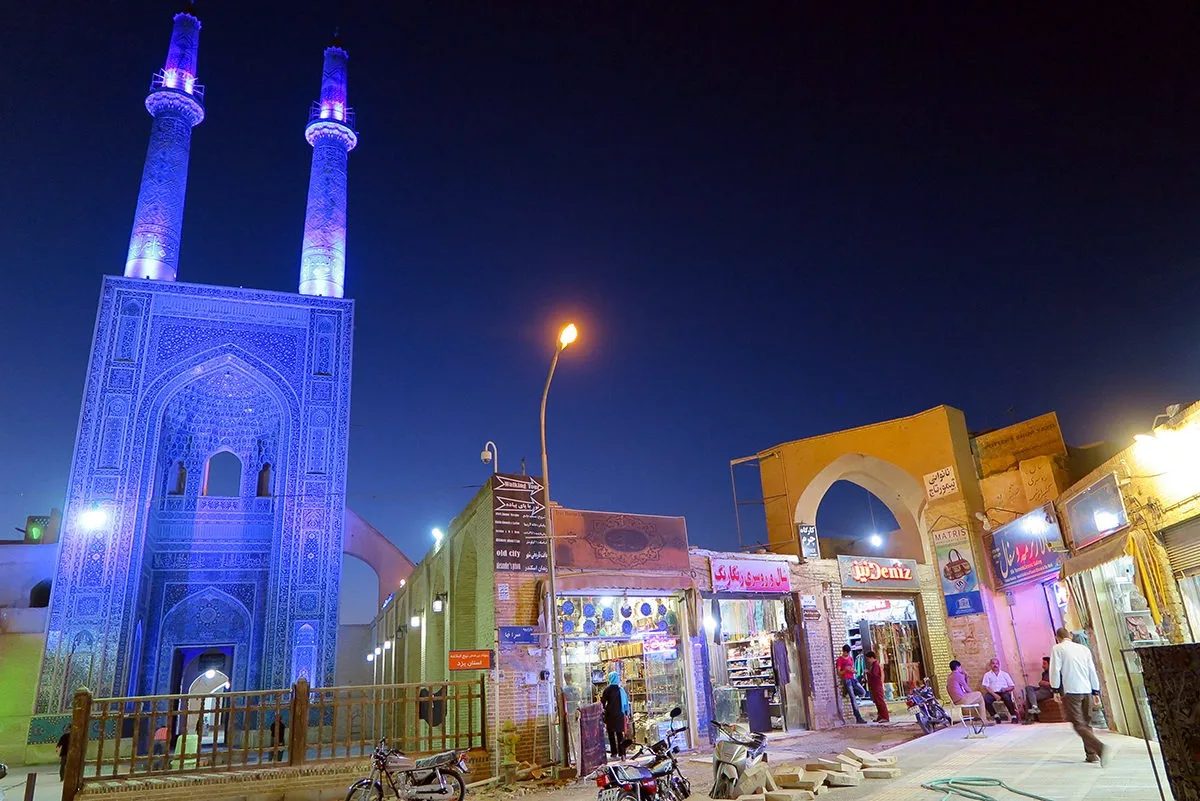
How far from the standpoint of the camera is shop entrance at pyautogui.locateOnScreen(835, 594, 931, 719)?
17.5 metres

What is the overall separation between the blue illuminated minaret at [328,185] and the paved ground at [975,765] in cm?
1646

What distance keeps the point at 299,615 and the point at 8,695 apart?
23.5 feet

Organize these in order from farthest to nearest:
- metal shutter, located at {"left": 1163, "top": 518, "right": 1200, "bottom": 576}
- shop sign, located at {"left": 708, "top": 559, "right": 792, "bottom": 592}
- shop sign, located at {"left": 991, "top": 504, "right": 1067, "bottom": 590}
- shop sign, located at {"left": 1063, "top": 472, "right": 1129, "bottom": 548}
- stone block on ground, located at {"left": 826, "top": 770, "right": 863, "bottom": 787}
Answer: shop sign, located at {"left": 708, "top": 559, "right": 792, "bottom": 592} < shop sign, located at {"left": 991, "top": 504, "right": 1067, "bottom": 590} < shop sign, located at {"left": 1063, "top": 472, "right": 1129, "bottom": 548} < metal shutter, located at {"left": 1163, "top": 518, "right": 1200, "bottom": 576} < stone block on ground, located at {"left": 826, "top": 770, "right": 863, "bottom": 787}

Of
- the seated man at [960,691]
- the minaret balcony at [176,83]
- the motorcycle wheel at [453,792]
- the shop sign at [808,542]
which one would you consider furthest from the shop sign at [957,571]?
the minaret balcony at [176,83]

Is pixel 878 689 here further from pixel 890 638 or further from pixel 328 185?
pixel 328 185

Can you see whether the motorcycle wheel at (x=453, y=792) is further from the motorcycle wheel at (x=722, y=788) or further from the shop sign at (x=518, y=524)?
the shop sign at (x=518, y=524)

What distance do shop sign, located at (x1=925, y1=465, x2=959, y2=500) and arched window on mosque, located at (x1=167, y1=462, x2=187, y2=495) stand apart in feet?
69.4

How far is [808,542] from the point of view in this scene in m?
16.5

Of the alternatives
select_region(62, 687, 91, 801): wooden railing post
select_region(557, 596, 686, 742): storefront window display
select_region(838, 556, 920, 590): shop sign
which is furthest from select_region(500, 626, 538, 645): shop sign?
select_region(838, 556, 920, 590): shop sign

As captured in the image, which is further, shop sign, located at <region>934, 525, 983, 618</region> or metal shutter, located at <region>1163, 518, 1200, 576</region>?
shop sign, located at <region>934, 525, 983, 618</region>

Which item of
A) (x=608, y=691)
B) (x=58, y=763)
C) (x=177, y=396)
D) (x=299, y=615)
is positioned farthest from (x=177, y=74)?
(x=608, y=691)

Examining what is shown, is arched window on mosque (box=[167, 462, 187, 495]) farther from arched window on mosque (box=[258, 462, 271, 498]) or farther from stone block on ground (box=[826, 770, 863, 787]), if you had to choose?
stone block on ground (box=[826, 770, 863, 787])

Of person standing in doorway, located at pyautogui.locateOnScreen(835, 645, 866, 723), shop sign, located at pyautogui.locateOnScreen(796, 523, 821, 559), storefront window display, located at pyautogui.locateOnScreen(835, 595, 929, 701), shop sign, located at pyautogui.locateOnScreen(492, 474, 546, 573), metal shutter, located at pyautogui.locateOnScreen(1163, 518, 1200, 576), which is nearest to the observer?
metal shutter, located at pyautogui.locateOnScreen(1163, 518, 1200, 576)

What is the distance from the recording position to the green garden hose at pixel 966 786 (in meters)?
6.97
